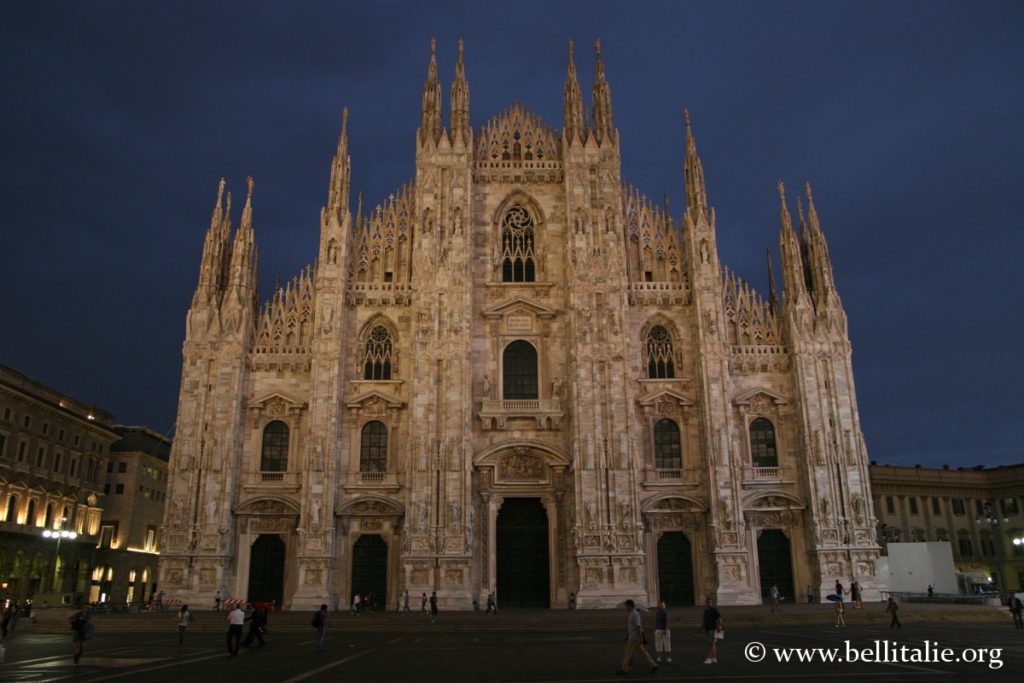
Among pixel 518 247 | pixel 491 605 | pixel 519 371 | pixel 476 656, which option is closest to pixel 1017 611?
pixel 476 656

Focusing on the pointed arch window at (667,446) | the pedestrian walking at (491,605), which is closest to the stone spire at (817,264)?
the pointed arch window at (667,446)

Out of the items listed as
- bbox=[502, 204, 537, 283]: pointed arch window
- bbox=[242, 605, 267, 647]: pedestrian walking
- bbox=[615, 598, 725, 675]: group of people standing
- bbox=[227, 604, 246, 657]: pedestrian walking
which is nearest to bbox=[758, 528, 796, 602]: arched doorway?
bbox=[502, 204, 537, 283]: pointed arch window

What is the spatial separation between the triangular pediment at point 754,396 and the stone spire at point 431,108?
66.5ft

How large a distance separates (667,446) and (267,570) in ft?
65.3

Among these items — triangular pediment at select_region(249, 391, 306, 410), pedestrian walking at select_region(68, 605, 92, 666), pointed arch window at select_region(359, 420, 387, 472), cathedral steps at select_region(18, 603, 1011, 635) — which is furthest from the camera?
triangular pediment at select_region(249, 391, 306, 410)

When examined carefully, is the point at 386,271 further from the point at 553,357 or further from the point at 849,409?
the point at 849,409

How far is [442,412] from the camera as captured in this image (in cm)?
3744

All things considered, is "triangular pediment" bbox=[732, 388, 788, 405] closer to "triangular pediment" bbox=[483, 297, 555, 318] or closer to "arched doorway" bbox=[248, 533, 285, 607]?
"triangular pediment" bbox=[483, 297, 555, 318]

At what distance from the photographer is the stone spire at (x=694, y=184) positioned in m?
41.4

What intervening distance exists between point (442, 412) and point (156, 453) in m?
39.8

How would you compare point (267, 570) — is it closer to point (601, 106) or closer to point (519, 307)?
point (519, 307)

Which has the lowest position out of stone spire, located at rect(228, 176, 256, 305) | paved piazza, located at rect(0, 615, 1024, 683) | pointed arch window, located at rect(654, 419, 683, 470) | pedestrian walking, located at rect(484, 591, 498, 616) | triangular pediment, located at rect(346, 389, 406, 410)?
paved piazza, located at rect(0, 615, 1024, 683)

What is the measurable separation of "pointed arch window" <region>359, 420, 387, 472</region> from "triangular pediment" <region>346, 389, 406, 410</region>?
0.99m

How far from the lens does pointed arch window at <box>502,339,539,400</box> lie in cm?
3975
